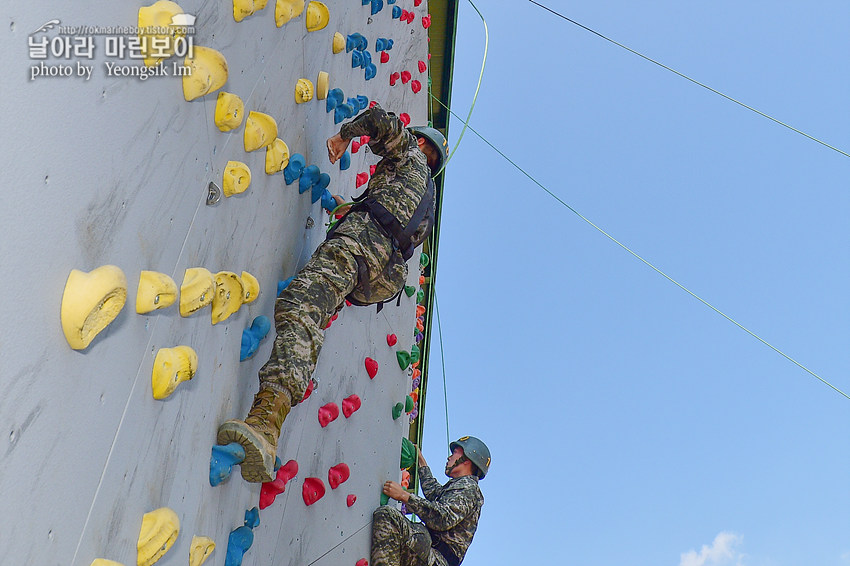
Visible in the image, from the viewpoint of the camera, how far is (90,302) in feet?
4.77

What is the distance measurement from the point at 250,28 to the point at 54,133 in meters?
1.12

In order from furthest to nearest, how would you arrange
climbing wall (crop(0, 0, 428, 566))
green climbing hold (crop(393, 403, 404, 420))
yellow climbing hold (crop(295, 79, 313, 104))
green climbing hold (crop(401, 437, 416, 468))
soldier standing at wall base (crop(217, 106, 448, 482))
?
green climbing hold (crop(401, 437, 416, 468))
green climbing hold (crop(393, 403, 404, 420))
yellow climbing hold (crop(295, 79, 313, 104))
soldier standing at wall base (crop(217, 106, 448, 482))
climbing wall (crop(0, 0, 428, 566))

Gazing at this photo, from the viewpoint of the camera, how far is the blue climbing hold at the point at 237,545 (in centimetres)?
230

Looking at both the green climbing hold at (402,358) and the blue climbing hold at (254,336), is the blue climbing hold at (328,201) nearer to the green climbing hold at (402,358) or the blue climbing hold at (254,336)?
the blue climbing hold at (254,336)

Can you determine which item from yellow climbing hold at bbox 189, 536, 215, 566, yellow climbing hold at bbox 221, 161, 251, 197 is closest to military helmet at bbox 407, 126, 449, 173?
yellow climbing hold at bbox 221, 161, 251, 197

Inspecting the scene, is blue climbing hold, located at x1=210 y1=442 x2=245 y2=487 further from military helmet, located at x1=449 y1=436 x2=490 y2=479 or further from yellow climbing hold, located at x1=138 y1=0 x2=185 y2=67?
military helmet, located at x1=449 y1=436 x2=490 y2=479

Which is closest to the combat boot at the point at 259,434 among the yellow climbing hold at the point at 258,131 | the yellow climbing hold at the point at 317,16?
the yellow climbing hold at the point at 258,131

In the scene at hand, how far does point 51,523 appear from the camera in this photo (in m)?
1.39

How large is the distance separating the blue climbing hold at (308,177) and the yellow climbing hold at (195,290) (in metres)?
0.96

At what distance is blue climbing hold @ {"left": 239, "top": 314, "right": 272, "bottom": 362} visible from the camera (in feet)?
7.81

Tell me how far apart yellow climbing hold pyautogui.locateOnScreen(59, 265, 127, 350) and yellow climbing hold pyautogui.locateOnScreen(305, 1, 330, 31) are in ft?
5.66

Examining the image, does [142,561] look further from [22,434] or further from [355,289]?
[355,289]

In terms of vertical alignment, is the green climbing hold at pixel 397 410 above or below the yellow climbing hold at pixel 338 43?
below

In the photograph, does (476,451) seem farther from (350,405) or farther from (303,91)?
(303,91)
